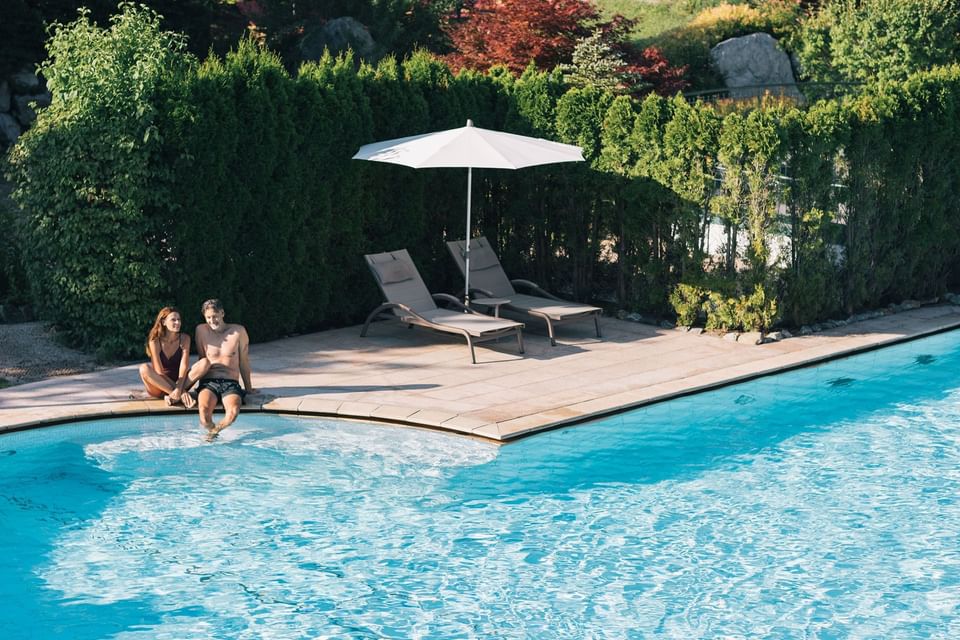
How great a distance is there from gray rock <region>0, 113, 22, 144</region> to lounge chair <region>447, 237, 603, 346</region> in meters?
14.8

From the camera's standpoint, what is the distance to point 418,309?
15.6 meters

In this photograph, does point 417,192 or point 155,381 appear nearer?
point 155,381

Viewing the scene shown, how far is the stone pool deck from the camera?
484 inches

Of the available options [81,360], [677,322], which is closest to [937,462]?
[677,322]

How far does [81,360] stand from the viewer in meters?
14.1

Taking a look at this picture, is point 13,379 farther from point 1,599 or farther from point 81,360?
point 1,599

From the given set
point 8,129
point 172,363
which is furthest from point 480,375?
point 8,129

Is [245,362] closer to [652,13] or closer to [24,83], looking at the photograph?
[24,83]

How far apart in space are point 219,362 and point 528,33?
56.2ft

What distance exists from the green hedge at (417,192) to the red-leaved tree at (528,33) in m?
9.54

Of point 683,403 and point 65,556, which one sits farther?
point 683,403

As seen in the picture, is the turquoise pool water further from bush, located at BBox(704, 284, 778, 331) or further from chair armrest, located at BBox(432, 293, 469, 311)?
chair armrest, located at BBox(432, 293, 469, 311)

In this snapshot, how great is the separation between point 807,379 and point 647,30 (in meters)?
30.8

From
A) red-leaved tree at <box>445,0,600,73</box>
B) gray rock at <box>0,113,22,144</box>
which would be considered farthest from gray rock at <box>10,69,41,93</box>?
red-leaved tree at <box>445,0,600,73</box>
